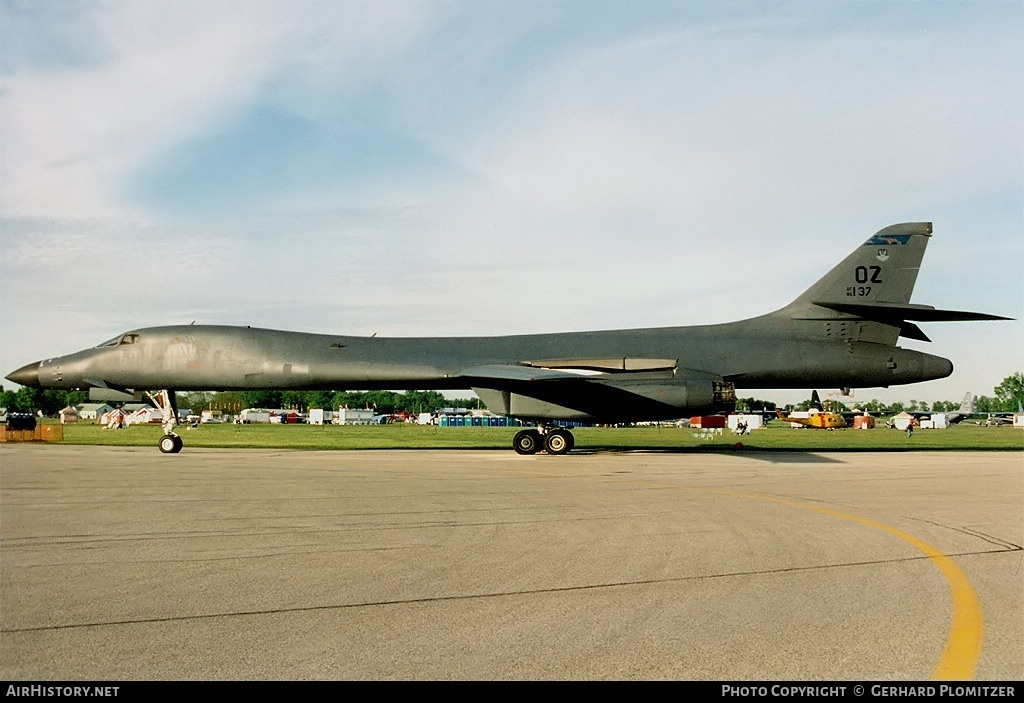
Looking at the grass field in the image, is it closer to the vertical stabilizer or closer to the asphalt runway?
the vertical stabilizer

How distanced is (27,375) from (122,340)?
333cm

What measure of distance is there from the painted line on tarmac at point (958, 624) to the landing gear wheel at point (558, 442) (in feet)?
55.4

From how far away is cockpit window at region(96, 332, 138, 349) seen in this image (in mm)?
26703

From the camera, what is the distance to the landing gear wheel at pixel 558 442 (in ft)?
83.7

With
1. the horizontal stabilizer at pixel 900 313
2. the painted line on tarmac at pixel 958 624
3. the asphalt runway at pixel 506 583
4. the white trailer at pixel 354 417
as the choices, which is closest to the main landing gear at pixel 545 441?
the horizontal stabilizer at pixel 900 313

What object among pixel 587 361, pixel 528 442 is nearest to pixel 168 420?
pixel 528 442

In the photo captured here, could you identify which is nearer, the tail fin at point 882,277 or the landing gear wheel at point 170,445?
the landing gear wheel at point 170,445

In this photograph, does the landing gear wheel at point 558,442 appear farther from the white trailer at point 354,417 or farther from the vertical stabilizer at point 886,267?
the white trailer at point 354,417

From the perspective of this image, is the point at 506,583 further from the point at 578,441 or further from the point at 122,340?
the point at 578,441

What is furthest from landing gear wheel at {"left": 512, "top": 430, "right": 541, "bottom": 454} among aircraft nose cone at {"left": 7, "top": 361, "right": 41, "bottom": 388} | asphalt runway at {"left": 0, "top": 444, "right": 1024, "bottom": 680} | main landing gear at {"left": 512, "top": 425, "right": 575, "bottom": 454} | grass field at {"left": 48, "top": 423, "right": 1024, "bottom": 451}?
aircraft nose cone at {"left": 7, "top": 361, "right": 41, "bottom": 388}

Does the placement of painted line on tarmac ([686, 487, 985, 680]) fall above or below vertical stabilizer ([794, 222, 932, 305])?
below

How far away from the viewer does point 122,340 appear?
26734 millimetres
